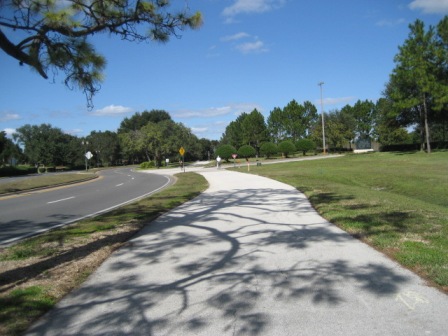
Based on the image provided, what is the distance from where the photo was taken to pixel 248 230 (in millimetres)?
8141

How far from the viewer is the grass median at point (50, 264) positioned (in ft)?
13.7

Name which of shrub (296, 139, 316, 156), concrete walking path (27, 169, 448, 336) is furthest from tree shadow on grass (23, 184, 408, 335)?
shrub (296, 139, 316, 156)

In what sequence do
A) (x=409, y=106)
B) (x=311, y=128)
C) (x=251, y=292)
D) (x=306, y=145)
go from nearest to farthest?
(x=251, y=292) → (x=409, y=106) → (x=306, y=145) → (x=311, y=128)

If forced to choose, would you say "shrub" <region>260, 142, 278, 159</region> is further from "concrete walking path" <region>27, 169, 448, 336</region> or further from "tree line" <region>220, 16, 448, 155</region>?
"concrete walking path" <region>27, 169, 448, 336</region>

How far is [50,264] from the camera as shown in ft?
19.7

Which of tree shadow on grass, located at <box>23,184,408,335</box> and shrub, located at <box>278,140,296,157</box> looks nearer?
tree shadow on grass, located at <box>23,184,408,335</box>

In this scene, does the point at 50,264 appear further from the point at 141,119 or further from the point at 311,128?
the point at 141,119

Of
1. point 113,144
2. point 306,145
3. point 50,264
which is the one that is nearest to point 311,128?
point 306,145

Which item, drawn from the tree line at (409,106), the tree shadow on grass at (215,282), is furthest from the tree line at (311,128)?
the tree shadow on grass at (215,282)

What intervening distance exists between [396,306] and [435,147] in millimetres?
70996

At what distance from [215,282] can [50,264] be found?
280cm

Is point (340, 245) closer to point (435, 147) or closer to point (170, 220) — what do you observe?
point (170, 220)

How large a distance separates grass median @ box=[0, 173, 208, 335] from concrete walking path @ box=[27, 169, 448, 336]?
23 centimetres

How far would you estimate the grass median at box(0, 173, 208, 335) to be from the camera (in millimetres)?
4180
